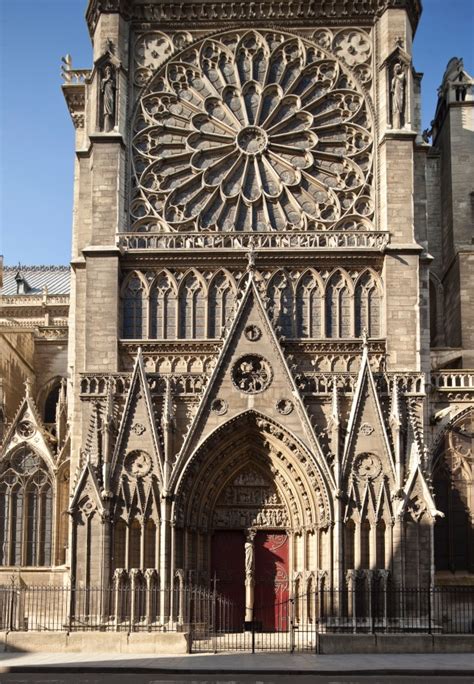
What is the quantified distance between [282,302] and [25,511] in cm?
949

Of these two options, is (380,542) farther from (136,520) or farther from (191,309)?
(191,309)

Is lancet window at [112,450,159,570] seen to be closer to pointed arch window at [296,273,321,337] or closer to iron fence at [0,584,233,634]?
iron fence at [0,584,233,634]

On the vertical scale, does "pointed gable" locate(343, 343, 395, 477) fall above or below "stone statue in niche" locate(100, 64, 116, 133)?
below

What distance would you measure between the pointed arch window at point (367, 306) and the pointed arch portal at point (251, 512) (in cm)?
392

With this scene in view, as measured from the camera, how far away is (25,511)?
3306 centimetres

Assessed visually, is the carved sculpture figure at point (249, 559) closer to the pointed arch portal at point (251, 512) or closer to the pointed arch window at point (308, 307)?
the pointed arch portal at point (251, 512)

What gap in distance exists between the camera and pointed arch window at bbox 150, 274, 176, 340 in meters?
32.3

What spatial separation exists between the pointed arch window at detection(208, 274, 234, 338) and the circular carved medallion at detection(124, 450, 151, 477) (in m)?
3.94

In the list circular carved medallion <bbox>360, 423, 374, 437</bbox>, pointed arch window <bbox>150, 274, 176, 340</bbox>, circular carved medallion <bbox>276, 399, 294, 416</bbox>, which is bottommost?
circular carved medallion <bbox>360, 423, 374, 437</bbox>

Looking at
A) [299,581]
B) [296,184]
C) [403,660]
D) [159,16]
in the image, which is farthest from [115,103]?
[403,660]

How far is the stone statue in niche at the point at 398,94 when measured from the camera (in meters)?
33.2

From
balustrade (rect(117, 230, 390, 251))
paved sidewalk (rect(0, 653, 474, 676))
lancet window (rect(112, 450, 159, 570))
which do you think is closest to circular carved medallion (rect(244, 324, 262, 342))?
balustrade (rect(117, 230, 390, 251))

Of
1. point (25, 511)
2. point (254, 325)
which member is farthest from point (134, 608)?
point (254, 325)

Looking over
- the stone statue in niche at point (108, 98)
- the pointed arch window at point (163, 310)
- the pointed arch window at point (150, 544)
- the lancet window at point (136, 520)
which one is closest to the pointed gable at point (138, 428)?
the lancet window at point (136, 520)
